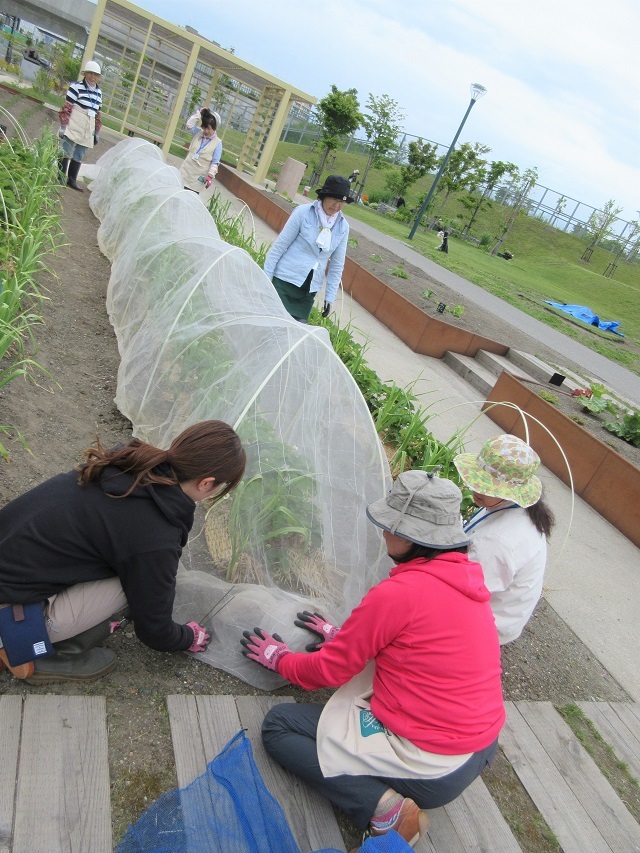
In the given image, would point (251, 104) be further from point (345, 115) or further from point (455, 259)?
point (455, 259)

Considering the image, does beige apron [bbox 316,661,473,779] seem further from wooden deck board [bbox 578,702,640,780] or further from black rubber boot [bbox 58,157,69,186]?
black rubber boot [bbox 58,157,69,186]

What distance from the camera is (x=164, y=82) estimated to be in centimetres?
1711

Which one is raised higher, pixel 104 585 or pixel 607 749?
pixel 104 585

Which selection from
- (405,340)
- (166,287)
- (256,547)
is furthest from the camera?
(405,340)

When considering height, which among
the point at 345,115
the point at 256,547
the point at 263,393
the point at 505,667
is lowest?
the point at 505,667

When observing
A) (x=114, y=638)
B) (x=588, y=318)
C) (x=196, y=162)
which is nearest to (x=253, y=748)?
(x=114, y=638)

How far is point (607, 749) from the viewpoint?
2.87 m

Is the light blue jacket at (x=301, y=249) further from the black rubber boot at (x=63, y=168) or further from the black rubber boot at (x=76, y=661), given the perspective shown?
the black rubber boot at (x=63, y=168)

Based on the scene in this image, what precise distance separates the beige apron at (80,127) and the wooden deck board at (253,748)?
748 centimetres

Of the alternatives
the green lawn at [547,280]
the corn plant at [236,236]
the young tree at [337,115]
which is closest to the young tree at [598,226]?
the green lawn at [547,280]

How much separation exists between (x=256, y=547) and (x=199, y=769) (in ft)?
2.80

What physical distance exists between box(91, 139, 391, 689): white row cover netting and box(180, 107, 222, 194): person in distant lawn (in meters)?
5.16

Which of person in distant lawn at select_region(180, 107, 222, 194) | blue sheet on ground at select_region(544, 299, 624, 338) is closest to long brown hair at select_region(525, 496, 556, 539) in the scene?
person in distant lawn at select_region(180, 107, 222, 194)

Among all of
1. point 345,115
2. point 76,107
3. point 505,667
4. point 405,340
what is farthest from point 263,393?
point 345,115
